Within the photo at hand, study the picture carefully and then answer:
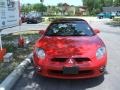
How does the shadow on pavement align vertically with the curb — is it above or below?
below

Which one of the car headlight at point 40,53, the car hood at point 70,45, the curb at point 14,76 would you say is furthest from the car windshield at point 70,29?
the car headlight at point 40,53

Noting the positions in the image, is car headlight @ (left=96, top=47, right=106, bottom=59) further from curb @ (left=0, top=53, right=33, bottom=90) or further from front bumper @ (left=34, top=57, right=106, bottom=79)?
curb @ (left=0, top=53, right=33, bottom=90)

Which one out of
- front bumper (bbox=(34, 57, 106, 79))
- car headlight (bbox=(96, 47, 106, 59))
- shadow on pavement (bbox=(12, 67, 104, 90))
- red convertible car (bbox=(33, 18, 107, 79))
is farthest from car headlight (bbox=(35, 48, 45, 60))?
car headlight (bbox=(96, 47, 106, 59))

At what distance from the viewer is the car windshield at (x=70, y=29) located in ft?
29.0

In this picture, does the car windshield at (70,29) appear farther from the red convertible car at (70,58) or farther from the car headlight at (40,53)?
the car headlight at (40,53)

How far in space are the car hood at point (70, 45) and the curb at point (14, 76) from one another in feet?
3.00

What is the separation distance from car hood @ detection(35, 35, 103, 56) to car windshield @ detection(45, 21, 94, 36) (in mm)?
374

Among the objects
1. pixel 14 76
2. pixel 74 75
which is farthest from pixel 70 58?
pixel 14 76

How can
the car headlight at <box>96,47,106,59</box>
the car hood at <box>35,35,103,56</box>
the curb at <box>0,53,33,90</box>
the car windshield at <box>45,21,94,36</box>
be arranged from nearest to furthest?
the curb at <box>0,53,33,90</box>
the car hood at <box>35,35,103,56</box>
the car headlight at <box>96,47,106,59</box>
the car windshield at <box>45,21,94,36</box>

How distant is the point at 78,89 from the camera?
6938 mm

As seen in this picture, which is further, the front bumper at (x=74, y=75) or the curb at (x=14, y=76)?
the front bumper at (x=74, y=75)

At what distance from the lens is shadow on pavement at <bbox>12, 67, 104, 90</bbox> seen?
7.09 m

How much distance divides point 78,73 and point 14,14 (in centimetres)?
607

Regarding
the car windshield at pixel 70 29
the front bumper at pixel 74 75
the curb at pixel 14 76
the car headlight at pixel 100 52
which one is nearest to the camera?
the curb at pixel 14 76
